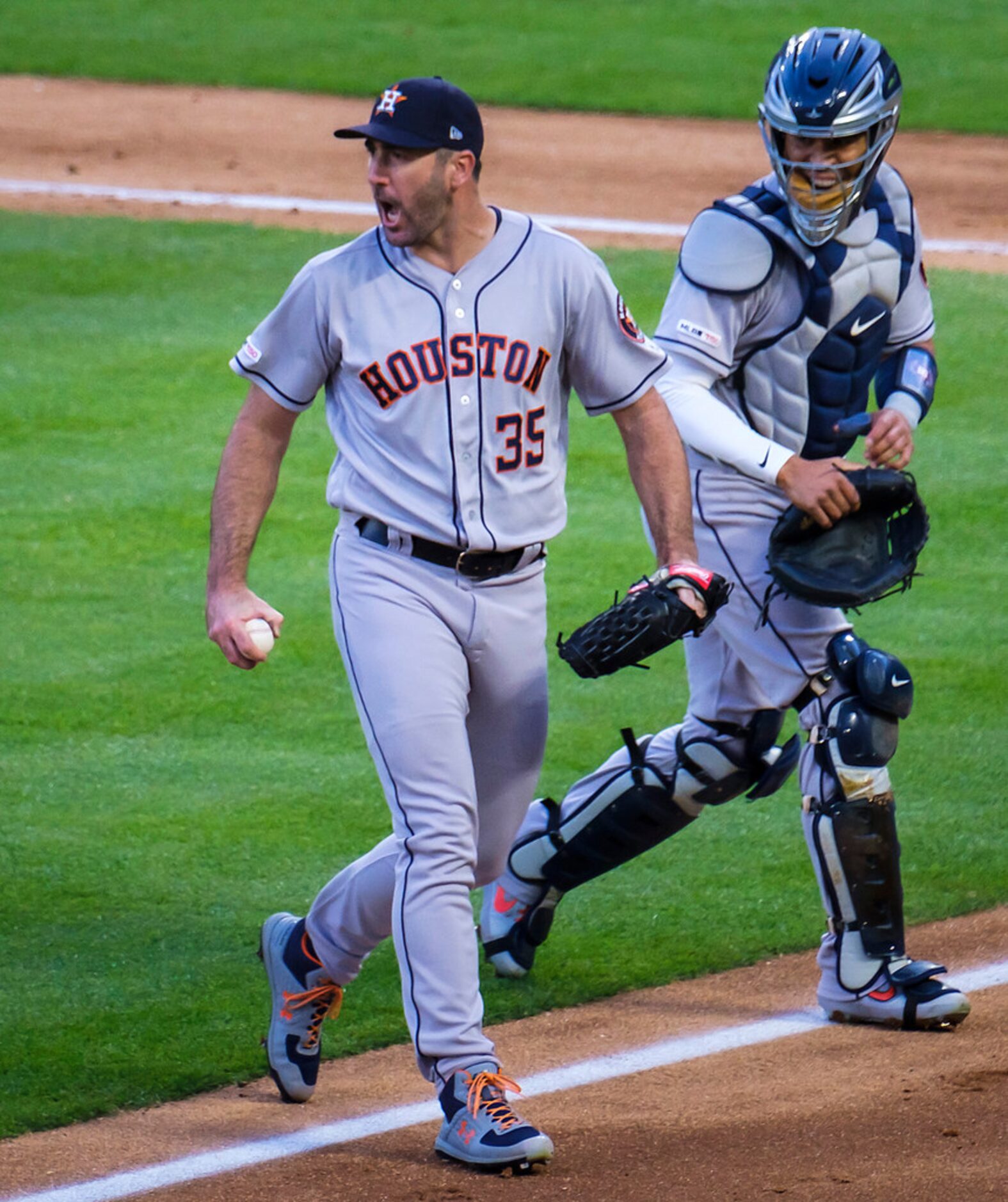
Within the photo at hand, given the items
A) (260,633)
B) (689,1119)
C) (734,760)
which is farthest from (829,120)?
(689,1119)

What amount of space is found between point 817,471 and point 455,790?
1290 mm

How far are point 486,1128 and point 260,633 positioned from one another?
1.06 m

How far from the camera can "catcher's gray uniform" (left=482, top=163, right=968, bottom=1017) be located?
490cm

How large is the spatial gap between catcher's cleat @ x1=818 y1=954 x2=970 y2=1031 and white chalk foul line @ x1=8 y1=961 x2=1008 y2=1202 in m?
0.07

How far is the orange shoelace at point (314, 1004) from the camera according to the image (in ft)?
14.6

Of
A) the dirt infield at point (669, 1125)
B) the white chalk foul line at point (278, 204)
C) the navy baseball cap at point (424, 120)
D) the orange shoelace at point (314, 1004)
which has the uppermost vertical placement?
the white chalk foul line at point (278, 204)

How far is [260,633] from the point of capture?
4148 millimetres

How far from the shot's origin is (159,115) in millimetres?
18078

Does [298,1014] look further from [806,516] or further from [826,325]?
[826,325]

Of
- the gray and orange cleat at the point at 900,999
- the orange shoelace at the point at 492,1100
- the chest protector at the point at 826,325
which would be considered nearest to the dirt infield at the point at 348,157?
the chest protector at the point at 826,325

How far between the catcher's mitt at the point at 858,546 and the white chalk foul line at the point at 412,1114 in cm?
100

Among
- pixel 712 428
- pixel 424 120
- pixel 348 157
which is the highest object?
pixel 348 157

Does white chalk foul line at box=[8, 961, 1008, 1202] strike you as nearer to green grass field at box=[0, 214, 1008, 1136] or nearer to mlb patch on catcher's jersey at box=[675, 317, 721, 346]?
green grass field at box=[0, 214, 1008, 1136]

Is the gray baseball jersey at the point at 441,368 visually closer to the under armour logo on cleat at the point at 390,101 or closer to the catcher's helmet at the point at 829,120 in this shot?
the under armour logo on cleat at the point at 390,101
